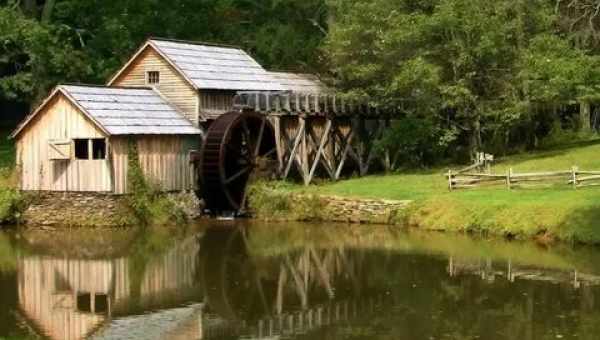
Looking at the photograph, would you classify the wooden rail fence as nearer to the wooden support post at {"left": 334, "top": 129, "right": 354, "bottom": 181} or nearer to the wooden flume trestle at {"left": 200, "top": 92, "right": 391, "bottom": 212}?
the wooden flume trestle at {"left": 200, "top": 92, "right": 391, "bottom": 212}

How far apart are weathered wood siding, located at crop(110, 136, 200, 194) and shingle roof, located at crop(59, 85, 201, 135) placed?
41 centimetres

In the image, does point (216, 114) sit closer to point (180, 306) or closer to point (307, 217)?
point (307, 217)

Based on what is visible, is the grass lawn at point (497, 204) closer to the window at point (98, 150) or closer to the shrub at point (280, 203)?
the shrub at point (280, 203)

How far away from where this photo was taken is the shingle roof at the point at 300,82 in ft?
137

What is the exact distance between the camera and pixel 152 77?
127 feet

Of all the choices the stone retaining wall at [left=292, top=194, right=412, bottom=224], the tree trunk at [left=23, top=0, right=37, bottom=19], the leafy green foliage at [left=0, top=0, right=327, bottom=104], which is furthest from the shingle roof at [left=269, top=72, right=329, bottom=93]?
the tree trunk at [left=23, top=0, right=37, bottom=19]

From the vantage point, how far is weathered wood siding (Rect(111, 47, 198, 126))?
37.5 metres

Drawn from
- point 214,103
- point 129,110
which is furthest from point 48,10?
point 129,110

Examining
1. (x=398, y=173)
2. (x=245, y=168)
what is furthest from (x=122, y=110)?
(x=398, y=173)

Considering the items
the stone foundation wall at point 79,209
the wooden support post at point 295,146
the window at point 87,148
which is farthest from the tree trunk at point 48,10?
the wooden support post at point 295,146

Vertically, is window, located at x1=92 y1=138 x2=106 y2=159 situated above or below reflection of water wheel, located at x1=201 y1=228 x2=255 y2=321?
above

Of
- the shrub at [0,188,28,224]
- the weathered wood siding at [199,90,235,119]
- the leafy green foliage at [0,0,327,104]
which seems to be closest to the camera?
the shrub at [0,188,28,224]

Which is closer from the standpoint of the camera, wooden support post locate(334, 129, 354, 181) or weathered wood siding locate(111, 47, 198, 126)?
weathered wood siding locate(111, 47, 198, 126)

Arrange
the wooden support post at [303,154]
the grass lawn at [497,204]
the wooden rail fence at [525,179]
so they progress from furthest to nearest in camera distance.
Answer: the wooden support post at [303,154] < the wooden rail fence at [525,179] < the grass lawn at [497,204]
